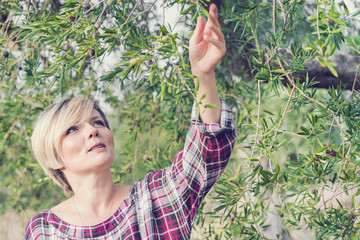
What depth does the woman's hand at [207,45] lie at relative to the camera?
1630 millimetres

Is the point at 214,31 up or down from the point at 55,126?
up

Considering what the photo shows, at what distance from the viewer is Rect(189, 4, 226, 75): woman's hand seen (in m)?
1.63

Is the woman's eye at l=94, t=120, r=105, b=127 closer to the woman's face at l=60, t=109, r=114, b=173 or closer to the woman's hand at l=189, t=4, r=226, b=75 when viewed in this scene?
the woman's face at l=60, t=109, r=114, b=173

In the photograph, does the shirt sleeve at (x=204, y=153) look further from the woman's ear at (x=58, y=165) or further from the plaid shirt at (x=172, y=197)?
the woman's ear at (x=58, y=165)

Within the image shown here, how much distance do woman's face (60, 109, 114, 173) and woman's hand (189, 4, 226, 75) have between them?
1.59 feet

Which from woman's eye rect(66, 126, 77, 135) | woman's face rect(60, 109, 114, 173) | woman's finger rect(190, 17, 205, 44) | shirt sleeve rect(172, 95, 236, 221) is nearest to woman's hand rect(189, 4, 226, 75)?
woman's finger rect(190, 17, 205, 44)

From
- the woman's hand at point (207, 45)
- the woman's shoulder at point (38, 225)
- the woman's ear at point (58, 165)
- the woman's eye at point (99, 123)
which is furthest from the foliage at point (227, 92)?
the woman's shoulder at point (38, 225)

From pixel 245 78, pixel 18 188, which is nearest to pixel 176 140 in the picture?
pixel 245 78

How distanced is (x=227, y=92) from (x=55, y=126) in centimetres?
130

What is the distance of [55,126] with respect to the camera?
208 cm

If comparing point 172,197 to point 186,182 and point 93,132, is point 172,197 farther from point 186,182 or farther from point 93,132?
point 93,132

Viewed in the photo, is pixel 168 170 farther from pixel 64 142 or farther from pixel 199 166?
pixel 64 142

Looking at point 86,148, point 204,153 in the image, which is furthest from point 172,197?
point 86,148

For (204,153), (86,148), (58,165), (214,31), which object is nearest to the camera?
(214,31)
